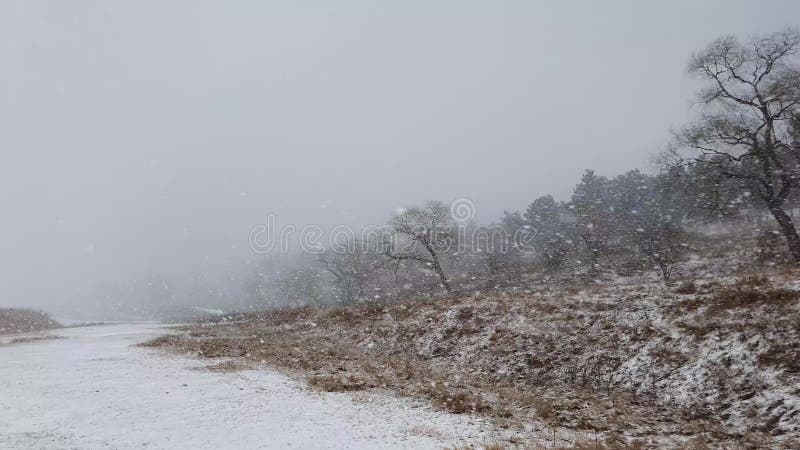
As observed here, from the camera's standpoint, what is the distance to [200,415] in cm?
1091

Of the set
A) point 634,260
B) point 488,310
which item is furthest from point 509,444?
point 634,260

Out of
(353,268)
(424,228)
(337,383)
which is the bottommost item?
(337,383)

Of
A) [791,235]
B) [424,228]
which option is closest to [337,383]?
[791,235]

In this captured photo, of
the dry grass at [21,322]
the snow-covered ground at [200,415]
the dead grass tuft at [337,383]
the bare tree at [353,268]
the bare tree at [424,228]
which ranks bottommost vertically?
the dry grass at [21,322]

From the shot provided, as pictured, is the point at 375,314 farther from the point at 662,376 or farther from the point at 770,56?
the point at 770,56

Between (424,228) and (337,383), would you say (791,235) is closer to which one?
(337,383)

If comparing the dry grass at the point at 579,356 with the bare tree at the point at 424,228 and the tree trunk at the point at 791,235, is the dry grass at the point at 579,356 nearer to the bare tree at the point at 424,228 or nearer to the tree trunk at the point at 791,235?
the tree trunk at the point at 791,235

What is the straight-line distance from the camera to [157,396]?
12.6 metres

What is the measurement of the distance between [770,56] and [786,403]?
81.2 ft

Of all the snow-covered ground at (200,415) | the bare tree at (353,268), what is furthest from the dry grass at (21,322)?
the snow-covered ground at (200,415)

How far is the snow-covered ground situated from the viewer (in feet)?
30.4

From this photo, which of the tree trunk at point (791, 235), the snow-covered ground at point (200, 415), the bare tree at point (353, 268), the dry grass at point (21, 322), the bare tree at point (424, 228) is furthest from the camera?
the bare tree at point (353, 268)

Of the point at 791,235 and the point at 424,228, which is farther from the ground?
the point at 424,228

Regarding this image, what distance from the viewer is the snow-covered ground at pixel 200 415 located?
9258 mm
